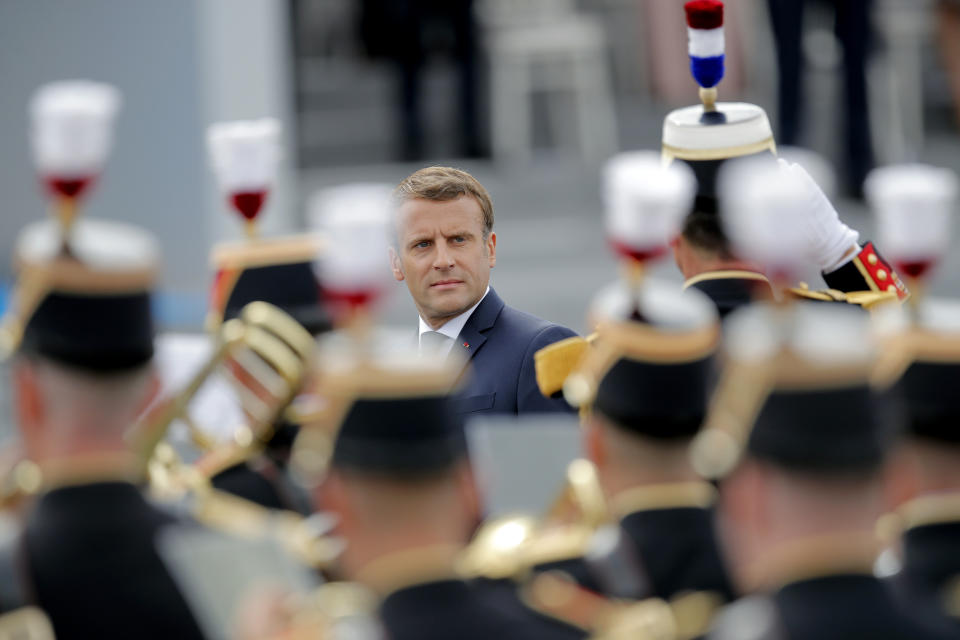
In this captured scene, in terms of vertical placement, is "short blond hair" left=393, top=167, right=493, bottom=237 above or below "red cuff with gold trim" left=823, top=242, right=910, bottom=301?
above

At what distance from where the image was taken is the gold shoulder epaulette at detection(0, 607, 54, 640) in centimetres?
208

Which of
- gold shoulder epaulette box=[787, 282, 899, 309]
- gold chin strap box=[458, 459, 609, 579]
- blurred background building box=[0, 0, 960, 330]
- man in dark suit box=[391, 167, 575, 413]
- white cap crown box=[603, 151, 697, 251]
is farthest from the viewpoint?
blurred background building box=[0, 0, 960, 330]

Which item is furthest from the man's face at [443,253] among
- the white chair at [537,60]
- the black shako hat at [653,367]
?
the white chair at [537,60]

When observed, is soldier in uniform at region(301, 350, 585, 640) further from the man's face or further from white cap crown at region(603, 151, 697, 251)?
the man's face

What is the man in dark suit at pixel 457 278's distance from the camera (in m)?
3.47

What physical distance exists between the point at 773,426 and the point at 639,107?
8.23 m

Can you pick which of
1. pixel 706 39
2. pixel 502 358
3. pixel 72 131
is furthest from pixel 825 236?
pixel 72 131

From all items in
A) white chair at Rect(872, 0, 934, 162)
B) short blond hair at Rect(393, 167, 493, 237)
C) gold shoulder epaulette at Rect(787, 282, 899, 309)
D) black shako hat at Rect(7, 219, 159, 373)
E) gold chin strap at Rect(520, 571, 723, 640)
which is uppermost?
black shako hat at Rect(7, 219, 159, 373)

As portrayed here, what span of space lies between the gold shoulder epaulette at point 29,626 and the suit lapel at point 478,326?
1.51 m

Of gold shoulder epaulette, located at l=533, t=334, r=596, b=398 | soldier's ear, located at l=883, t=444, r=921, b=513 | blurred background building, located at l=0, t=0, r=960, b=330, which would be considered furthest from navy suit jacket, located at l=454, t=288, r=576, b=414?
blurred background building, located at l=0, t=0, r=960, b=330

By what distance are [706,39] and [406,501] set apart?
1616mm

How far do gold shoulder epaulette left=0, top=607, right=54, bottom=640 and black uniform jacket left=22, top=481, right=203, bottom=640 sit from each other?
1 centimetres

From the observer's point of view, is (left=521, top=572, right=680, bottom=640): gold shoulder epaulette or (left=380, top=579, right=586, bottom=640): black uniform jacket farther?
(left=521, top=572, right=680, bottom=640): gold shoulder epaulette

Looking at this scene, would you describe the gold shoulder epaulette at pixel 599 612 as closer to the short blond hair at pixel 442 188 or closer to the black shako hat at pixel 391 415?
the black shako hat at pixel 391 415
